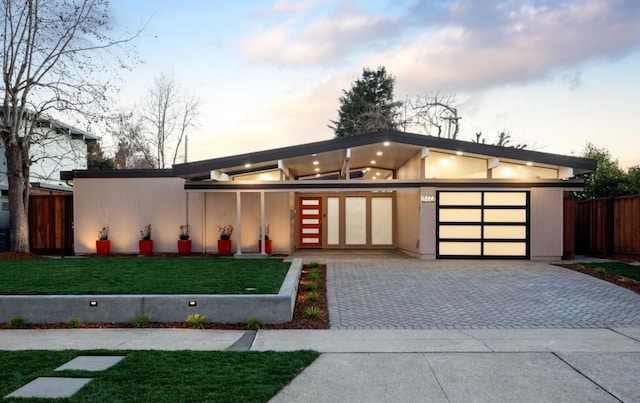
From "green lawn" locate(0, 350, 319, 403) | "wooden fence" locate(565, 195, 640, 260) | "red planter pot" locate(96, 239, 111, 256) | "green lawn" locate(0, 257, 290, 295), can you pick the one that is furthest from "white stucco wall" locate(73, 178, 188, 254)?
"wooden fence" locate(565, 195, 640, 260)

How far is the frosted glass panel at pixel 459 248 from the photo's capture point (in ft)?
43.8

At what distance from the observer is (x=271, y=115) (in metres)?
26.7

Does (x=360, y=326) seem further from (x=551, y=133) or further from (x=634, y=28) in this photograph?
(x=551, y=133)

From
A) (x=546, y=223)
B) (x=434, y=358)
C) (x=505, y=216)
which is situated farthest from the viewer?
(x=505, y=216)

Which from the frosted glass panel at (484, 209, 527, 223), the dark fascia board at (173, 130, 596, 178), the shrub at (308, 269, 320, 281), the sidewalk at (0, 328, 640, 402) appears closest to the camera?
the sidewalk at (0, 328, 640, 402)

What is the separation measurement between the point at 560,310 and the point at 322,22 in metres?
13.4

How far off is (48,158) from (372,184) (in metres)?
13.2

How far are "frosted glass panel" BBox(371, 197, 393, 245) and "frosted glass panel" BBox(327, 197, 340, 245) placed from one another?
1.35 metres

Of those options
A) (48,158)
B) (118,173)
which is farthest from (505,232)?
(48,158)

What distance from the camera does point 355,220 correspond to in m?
17.2

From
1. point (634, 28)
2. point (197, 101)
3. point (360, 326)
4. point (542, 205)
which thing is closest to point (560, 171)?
point (542, 205)

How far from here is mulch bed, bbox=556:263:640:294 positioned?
9030mm

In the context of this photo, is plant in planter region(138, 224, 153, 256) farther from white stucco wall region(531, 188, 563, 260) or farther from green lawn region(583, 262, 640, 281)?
green lawn region(583, 262, 640, 281)

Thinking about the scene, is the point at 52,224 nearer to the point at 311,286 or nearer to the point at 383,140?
the point at 311,286
